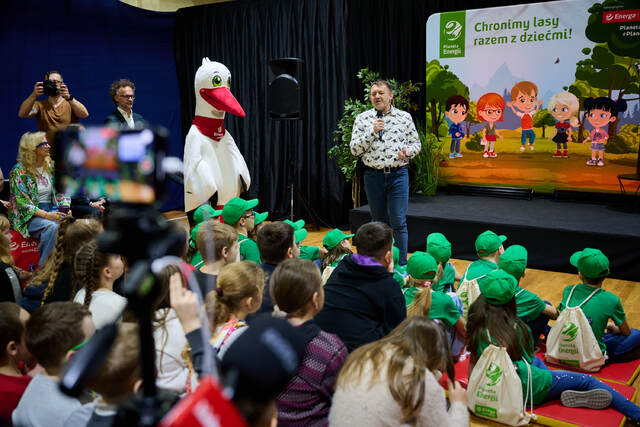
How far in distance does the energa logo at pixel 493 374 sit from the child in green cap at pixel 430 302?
253 mm

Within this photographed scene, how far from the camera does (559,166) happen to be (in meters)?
5.34

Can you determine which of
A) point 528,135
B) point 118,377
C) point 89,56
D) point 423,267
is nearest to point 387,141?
point 423,267

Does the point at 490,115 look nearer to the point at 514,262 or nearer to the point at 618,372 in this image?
the point at 514,262

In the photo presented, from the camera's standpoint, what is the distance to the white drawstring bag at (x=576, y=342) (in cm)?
247

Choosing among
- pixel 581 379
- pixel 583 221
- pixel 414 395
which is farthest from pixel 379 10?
pixel 414 395

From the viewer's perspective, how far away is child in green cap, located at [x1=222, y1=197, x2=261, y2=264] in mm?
3018

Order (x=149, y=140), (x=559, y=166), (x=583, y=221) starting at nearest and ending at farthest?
(x=149, y=140) → (x=583, y=221) → (x=559, y=166)

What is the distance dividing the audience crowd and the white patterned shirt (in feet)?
2.77

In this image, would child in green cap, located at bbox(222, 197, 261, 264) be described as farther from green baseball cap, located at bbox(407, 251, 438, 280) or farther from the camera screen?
the camera screen

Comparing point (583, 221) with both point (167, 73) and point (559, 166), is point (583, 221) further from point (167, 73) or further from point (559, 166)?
point (167, 73)

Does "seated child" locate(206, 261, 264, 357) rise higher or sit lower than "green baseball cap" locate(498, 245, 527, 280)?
higher

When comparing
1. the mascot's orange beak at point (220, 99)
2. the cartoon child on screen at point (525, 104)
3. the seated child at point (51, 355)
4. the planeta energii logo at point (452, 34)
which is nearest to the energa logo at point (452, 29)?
the planeta energii logo at point (452, 34)

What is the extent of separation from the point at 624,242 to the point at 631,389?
1851 mm

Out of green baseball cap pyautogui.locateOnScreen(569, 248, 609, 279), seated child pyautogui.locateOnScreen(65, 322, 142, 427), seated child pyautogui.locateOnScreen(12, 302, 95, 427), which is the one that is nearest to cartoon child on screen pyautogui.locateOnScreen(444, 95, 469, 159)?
green baseball cap pyautogui.locateOnScreen(569, 248, 609, 279)
